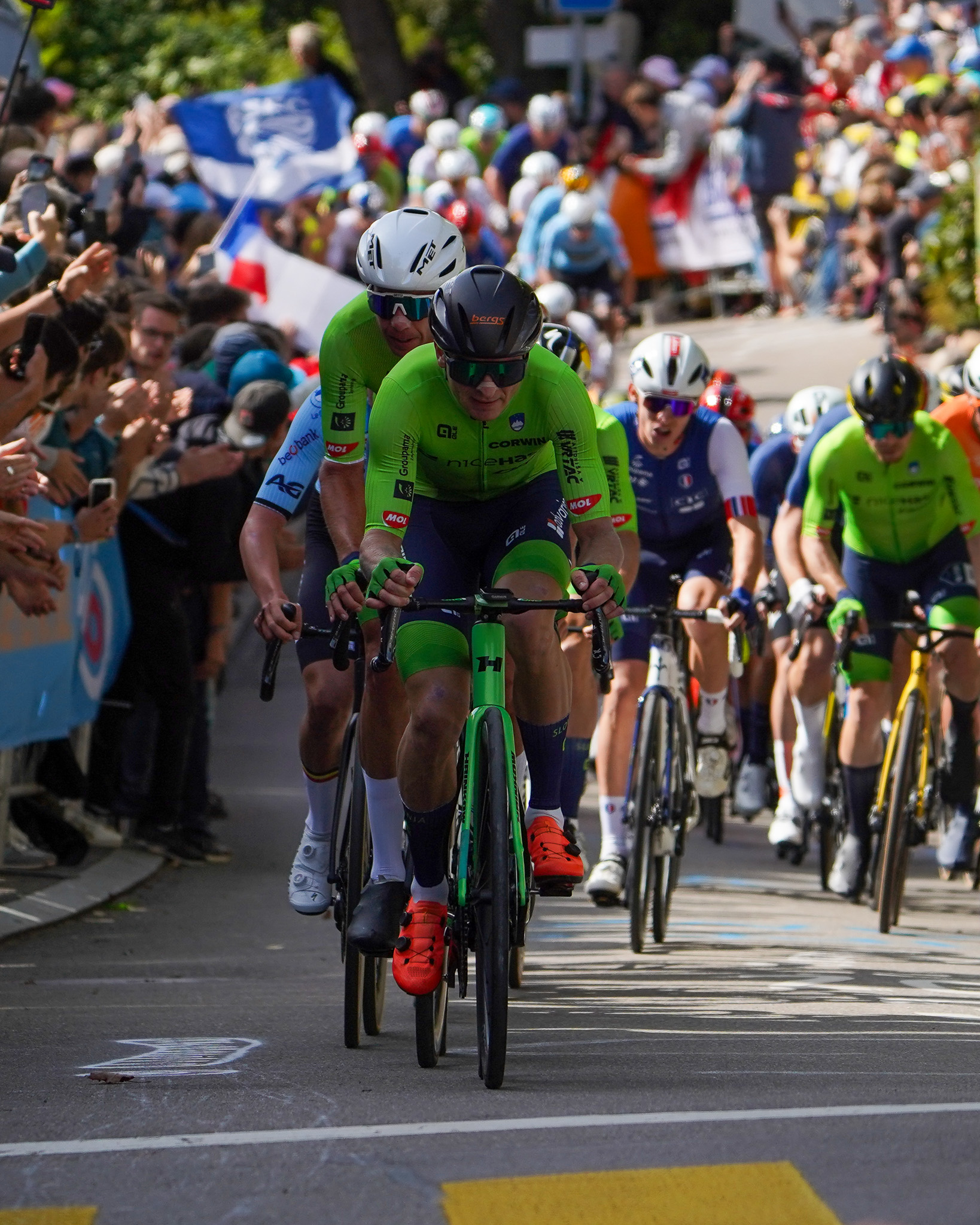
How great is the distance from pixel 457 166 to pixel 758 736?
11060 millimetres

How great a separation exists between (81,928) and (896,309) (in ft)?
36.2

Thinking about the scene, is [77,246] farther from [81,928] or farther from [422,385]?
[422,385]

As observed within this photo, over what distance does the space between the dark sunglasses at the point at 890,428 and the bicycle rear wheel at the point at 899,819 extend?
113 cm

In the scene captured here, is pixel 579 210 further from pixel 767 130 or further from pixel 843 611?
pixel 843 611

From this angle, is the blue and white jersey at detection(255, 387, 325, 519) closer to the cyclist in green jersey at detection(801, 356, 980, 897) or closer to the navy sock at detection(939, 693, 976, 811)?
the cyclist in green jersey at detection(801, 356, 980, 897)

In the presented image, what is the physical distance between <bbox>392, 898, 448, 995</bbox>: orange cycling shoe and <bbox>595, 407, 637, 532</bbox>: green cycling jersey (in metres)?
→ 2.85

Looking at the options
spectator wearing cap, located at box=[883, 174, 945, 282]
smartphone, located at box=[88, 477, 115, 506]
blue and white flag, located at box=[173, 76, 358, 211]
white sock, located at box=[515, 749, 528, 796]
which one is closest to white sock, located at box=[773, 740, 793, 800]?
smartphone, located at box=[88, 477, 115, 506]

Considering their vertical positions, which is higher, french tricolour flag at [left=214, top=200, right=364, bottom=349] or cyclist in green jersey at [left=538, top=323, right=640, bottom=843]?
french tricolour flag at [left=214, top=200, right=364, bottom=349]

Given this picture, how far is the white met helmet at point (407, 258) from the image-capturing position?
7.22 metres

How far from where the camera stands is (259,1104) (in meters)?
5.98

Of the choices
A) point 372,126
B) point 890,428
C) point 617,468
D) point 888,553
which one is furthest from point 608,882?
point 372,126

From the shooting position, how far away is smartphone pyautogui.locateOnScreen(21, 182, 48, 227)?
393 inches

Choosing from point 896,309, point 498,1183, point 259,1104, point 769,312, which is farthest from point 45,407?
point 769,312

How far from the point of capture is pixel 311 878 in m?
7.65
